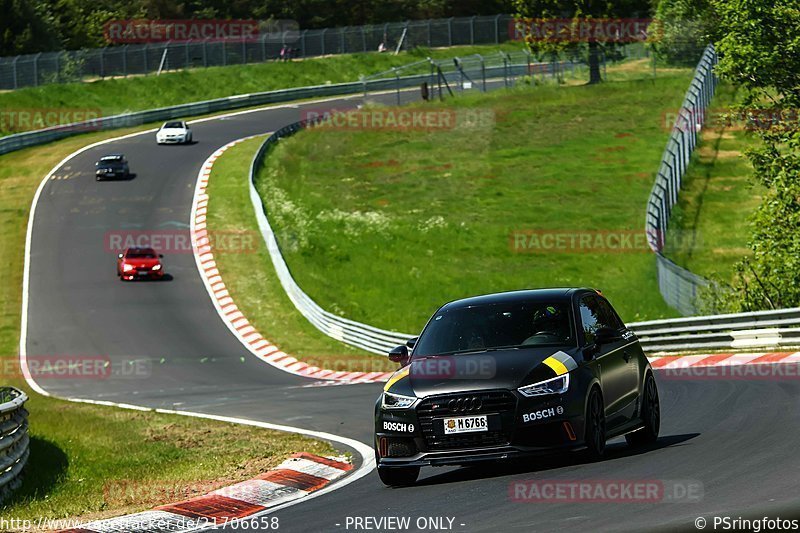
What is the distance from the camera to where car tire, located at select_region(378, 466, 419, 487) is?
37.9ft

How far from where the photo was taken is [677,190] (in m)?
49.0

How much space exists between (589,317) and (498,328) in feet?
3.55

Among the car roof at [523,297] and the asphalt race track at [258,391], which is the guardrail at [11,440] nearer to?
the asphalt race track at [258,391]

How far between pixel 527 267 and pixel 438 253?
357 cm

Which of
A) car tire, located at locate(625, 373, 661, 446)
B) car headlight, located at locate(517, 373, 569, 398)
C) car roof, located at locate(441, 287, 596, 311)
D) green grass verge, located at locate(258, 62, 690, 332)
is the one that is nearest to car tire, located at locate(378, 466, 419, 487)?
car headlight, located at locate(517, 373, 569, 398)

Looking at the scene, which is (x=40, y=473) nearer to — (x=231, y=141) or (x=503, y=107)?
(x=231, y=141)

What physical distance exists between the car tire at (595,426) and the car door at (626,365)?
80cm

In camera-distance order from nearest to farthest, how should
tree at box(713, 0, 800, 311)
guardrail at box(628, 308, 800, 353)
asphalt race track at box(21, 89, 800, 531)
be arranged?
asphalt race track at box(21, 89, 800, 531), guardrail at box(628, 308, 800, 353), tree at box(713, 0, 800, 311)

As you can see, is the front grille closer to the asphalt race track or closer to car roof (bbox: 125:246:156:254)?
the asphalt race track

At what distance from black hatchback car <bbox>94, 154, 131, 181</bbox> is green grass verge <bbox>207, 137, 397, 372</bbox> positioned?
4.03 metres

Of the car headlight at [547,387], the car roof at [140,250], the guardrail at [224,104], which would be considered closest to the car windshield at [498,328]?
the car headlight at [547,387]

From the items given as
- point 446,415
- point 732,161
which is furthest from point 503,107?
point 446,415

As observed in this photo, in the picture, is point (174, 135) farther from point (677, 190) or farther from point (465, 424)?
point (465, 424)

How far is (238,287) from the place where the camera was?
43.8 m
